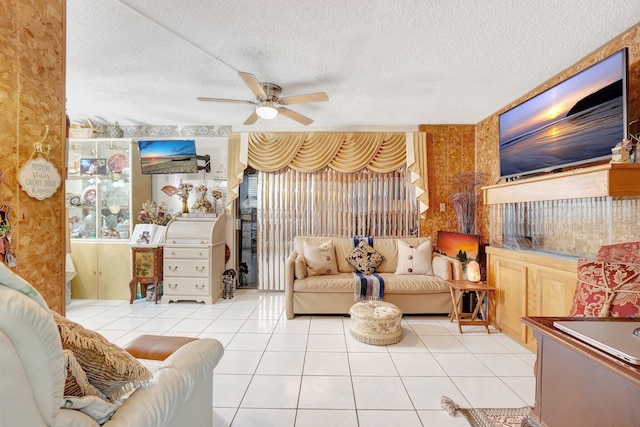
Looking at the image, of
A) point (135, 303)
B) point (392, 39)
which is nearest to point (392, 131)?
point (392, 39)

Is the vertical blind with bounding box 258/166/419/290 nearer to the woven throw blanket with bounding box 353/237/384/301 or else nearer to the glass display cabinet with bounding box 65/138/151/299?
the woven throw blanket with bounding box 353/237/384/301

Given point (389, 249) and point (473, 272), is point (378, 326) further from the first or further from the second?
point (389, 249)

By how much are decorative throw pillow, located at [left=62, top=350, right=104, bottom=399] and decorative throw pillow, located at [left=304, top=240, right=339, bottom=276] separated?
2843 millimetres

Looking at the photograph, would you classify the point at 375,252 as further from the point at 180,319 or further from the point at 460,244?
the point at 180,319

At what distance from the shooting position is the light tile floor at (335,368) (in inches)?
71.1

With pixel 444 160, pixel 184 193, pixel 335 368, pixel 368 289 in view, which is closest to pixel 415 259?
pixel 368 289

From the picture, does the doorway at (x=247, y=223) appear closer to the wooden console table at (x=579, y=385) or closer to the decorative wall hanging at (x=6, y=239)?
the decorative wall hanging at (x=6, y=239)

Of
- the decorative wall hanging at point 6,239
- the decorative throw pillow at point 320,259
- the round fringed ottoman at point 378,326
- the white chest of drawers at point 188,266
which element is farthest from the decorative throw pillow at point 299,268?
the decorative wall hanging at point 6,239

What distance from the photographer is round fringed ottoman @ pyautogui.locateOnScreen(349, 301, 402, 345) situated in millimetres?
2701

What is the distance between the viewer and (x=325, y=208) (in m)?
4.40

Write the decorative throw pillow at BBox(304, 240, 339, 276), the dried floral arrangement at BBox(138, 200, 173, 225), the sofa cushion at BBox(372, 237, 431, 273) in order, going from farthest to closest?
1. the dried floral arrangement at BBox(138, 200, 173, 225)
2. the sofa cushion at BBox(372, 237, 431, 273)
3. the decorative throw pillow at BBox(304, 240, 339, 276)

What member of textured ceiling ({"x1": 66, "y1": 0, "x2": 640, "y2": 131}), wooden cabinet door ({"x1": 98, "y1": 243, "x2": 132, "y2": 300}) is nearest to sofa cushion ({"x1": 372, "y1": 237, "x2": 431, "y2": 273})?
textured ceiling ({"x1": 66, "y1": 0, "x2": 640, "y2": 131})

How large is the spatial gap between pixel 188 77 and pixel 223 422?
2.99m

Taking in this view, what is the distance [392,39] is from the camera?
222 cm
